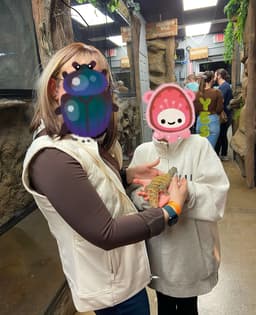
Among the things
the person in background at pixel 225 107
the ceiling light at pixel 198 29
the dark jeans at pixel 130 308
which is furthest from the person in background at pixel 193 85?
the ceiling light at pixel 198 29

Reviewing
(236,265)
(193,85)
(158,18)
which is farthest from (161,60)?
(236,265)

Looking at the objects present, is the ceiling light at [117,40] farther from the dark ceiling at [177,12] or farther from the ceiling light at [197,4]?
the ceiling light at [197,4]

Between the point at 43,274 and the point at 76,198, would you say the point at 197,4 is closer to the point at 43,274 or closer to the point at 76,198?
the point at 43,274

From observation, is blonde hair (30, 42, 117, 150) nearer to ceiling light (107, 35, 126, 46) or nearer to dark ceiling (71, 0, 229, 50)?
dark ceiling (71, 0, 229, 50)

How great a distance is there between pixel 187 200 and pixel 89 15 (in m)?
2.22

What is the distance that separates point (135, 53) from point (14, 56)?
333 centimetres

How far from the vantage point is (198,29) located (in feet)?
26.6

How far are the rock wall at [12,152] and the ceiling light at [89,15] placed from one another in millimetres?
862

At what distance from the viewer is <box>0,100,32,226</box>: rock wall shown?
115cm

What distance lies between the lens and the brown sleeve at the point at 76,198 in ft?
1.93

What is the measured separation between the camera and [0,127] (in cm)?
114

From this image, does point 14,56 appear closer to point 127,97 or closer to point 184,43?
point 127,97

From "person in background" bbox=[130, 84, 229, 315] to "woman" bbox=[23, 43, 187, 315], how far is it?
0.42 feet

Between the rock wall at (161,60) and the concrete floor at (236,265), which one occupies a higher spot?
the rock wall at (161,60)
